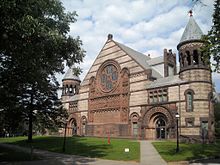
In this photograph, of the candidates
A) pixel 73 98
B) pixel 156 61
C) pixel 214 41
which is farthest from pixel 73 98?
pixel 214 41

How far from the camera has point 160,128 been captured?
4253cm

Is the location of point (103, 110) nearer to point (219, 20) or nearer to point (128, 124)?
point (128, 124)

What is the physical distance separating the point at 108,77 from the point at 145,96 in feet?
33.5

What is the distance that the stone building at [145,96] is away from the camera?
3869 cm

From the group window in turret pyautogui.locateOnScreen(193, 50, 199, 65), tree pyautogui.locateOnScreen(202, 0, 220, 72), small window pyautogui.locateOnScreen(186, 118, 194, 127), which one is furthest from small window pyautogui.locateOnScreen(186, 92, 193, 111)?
tree pyautogui.locateOnScreen(202, 0, 220, 72)

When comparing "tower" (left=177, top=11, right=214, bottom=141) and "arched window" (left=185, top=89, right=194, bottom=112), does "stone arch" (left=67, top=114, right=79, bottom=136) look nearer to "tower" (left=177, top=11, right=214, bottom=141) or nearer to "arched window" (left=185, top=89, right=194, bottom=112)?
"tower" (left=177, top=11, right=214, bottom=141)

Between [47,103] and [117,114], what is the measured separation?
42.5 ft

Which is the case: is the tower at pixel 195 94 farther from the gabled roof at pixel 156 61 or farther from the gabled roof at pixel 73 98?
the gabled roof at pixel 73 98

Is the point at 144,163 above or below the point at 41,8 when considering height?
below

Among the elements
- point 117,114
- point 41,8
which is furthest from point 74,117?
point 41,8

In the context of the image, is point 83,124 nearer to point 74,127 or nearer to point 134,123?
point 74,127

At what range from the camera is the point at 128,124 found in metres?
46.6

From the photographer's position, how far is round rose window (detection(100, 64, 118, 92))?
50.9m

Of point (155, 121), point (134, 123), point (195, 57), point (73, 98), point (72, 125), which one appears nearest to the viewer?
point (195, 57)
